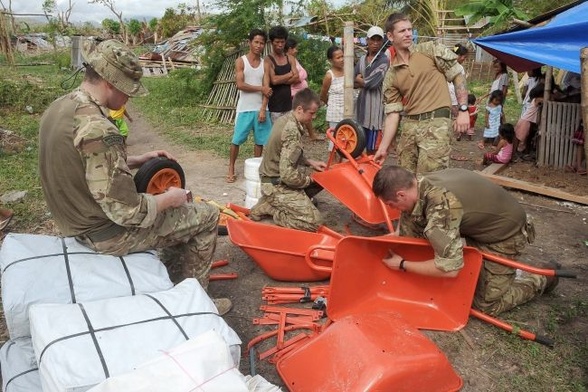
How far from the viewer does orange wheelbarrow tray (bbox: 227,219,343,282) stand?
137 inches

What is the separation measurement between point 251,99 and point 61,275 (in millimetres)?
4119

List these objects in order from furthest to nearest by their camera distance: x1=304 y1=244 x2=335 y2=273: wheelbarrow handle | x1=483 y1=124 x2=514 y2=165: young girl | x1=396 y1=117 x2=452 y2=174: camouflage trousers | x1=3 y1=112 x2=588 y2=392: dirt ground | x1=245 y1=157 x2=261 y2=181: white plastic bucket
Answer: x1=483 y1=124 x2=514 y2=165: young girl, x1=245 y1=157 x2=261 y2=181: white plastic bucket, x1=396 y1=117 x2=452 y2=174: camouflage trousers, x1=304 y1=244 x2=335 y2=273: wheelbarrow handle, x1=3 y1=112 x2=588 y2=392: dirt ground

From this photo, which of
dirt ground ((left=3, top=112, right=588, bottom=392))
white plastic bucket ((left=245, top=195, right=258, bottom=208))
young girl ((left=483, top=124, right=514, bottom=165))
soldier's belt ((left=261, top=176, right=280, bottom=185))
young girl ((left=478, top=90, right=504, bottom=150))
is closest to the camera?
dirt ground ((left=3, top=112, right=588, bottom=392))

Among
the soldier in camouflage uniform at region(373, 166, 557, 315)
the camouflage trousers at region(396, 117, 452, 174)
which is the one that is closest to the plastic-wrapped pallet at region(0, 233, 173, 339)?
the soldier in camouflage uniform at region(373, 166, 557, 315)

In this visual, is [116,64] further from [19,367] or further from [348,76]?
[348,76]

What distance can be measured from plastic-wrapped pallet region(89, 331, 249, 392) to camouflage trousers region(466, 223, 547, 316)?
2127 mm

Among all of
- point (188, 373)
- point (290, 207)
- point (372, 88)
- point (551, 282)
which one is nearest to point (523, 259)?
point (551, 282)

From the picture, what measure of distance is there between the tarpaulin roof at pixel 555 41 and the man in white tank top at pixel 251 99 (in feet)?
9.55

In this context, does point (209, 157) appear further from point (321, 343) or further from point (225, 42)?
point (321, 343)

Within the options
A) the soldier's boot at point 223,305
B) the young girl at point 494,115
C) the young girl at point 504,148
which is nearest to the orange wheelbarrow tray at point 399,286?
the soldier's boot at point 223,305

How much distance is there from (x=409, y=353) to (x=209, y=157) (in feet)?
18.4

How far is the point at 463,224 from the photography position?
3061 millimetres

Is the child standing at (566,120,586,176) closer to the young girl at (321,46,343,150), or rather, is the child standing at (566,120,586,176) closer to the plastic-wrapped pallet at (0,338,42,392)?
the young girl at (321,46,343,150)

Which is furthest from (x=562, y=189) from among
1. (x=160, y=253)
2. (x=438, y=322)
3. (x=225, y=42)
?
(x=225, y=42)
